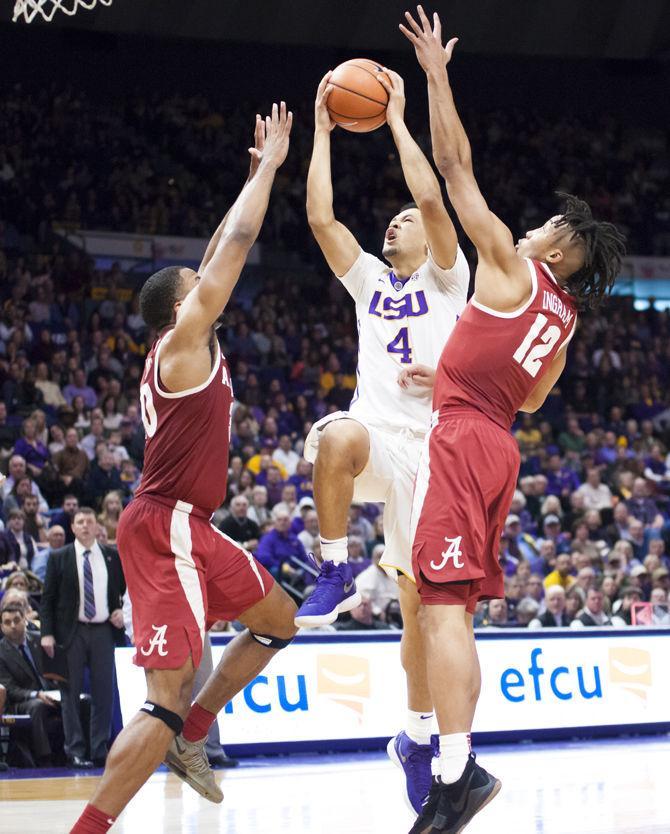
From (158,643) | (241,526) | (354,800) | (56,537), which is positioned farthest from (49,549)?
(158,643)

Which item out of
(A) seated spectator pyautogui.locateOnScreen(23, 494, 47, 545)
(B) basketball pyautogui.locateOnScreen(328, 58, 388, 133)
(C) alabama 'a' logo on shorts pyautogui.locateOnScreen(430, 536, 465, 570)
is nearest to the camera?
(C) alabama 'a' logo on shorts pyautogui.locateOnScreen(430, 536, 465, 570)

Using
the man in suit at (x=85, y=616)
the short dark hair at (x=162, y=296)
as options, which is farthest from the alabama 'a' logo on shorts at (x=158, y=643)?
the man in suit at (x=85, y=616)

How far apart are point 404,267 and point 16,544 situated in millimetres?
6675

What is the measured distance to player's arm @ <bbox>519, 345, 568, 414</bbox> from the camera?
611 cm

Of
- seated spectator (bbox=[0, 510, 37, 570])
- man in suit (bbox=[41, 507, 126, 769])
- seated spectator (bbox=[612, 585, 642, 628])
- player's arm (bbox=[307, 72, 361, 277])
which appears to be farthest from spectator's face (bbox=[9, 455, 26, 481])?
player's arm (bbox=[307, 72, 361, 277])

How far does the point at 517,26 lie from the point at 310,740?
14940 mm

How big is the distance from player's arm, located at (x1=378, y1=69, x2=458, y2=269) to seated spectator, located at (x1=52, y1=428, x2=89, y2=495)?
815 centimetres

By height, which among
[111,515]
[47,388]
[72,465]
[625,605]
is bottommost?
[625,605]

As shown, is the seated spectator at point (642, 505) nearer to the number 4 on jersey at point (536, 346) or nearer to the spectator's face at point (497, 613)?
the spectator's face at point (497, 613)

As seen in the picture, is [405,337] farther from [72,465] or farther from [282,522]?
[72,465]

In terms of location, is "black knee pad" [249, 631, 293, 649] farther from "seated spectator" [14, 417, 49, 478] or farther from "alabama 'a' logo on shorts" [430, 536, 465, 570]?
"seated spectator" [14, 417, 49, 478]

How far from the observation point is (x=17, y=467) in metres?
13.1

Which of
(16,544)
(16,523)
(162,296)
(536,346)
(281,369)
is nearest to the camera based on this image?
(536,346)

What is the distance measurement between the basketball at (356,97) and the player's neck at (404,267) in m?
0.72
